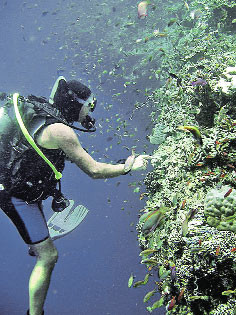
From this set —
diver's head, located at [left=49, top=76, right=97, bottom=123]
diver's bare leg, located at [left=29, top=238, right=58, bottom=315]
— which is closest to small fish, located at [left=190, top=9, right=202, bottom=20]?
diver's head, located at [left=49, top=76, right=97, bottom=123]

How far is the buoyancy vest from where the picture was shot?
299 centimetres

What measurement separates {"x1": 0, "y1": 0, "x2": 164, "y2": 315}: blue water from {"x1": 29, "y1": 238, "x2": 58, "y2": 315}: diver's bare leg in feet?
52.9

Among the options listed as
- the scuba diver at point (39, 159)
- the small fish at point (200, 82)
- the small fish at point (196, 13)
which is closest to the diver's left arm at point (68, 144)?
the scuba diver at point (39, 159)

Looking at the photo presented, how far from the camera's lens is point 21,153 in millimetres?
3008

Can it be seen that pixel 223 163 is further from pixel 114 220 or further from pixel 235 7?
pixel 114 220

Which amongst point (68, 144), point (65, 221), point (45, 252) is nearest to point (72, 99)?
point (68, 144)

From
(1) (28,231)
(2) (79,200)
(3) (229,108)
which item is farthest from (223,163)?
(2) (79,200)

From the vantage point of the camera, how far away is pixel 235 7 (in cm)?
730

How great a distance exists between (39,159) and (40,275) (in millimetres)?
1518

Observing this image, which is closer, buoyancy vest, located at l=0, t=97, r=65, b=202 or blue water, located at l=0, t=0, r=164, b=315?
buoyancy vest, located at l=0, t=97, r=65, b=202

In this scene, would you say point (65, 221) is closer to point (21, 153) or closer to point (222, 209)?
point (21, 153)

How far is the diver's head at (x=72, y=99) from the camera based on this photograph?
3227 mm

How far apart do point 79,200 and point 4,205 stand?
110 feet

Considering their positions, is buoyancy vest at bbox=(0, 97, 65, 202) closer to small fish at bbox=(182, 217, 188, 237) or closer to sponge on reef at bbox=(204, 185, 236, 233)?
small fish at bbox=(182, 217, 188, 237)
